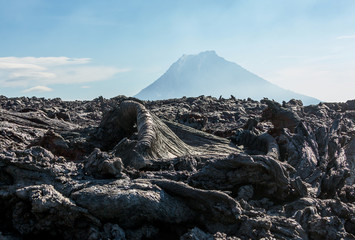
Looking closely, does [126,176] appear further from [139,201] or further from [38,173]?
[38,173]

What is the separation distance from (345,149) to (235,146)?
3.66 meters

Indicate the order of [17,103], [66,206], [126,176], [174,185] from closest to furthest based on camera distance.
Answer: [66,206] < [174,185] < [126,176] < [17,103]

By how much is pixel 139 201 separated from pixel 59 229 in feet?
4.11

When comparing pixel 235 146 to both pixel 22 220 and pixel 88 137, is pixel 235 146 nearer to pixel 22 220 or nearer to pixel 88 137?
pixel 88 137

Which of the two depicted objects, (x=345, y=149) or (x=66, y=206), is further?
(x=345, y=149)

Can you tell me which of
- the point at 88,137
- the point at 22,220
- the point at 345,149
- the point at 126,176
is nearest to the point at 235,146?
the point at 345,149

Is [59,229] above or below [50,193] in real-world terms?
below

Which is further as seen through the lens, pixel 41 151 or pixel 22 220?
pixel 41 151

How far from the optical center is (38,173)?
262 inches

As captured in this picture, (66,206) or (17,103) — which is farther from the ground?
(17,103)

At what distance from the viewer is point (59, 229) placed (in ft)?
18.4

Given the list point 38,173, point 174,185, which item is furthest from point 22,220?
point 174,185

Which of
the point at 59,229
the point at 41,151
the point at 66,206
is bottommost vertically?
the point at 59,229

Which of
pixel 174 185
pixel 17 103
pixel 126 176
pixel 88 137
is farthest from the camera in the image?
pixel 17 103
